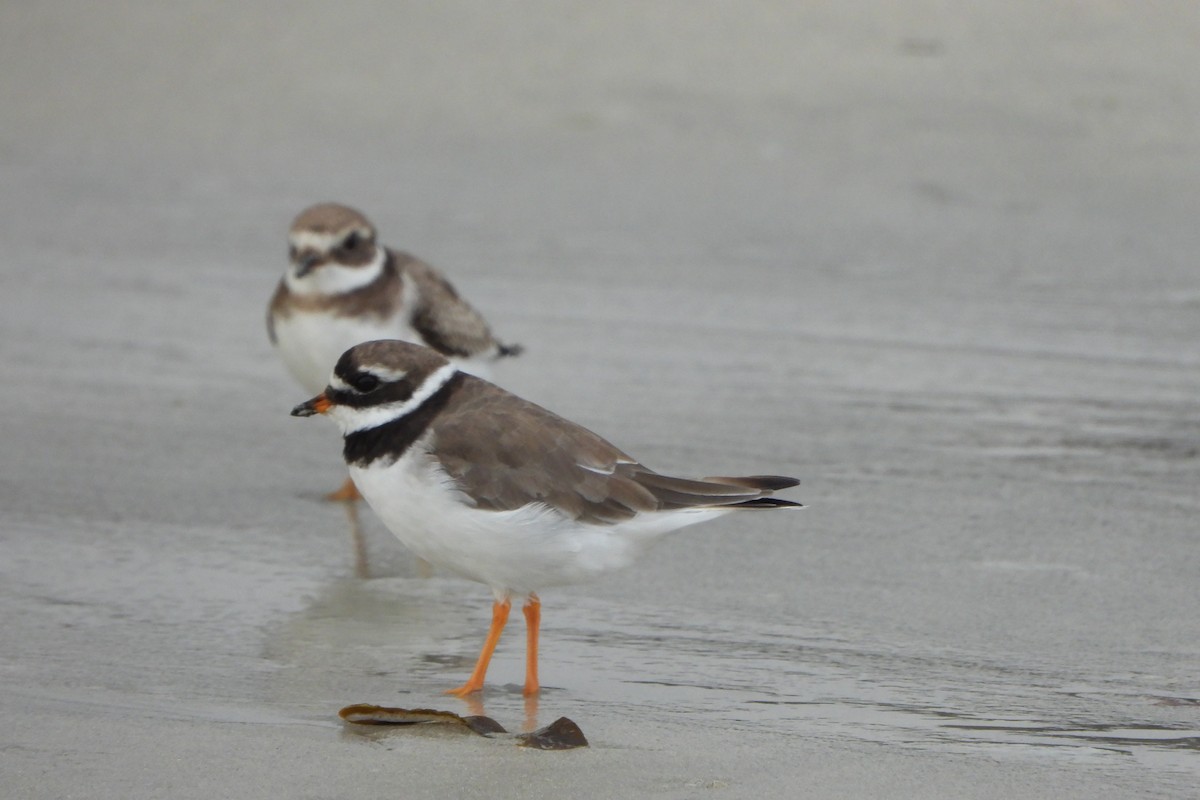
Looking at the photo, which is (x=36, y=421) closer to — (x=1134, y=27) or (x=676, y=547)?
(x=676, y=547)

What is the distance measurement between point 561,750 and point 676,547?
1.95 meters

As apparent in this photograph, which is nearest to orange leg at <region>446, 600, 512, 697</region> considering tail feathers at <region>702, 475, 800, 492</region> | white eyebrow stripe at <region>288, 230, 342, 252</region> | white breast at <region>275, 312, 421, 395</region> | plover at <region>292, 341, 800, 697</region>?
plover at <region>292, 341, 800, 697</region>

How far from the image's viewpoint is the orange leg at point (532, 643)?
15.3 ft

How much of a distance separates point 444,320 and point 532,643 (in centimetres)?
301

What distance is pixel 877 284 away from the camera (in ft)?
30.2

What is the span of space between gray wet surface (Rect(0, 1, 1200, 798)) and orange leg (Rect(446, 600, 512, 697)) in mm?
88

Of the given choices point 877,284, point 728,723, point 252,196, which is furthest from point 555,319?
point 728,723

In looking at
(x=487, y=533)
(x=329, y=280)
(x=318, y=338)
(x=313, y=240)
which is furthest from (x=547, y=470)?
(x=313, y=240)

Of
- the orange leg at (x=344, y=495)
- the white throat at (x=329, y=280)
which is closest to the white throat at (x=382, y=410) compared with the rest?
the orange leg at (x=344, y=495)

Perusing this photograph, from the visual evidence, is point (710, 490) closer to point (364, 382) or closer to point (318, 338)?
point (364, 382)

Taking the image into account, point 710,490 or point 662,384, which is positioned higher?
point 662,384

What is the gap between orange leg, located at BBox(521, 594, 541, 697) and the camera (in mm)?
4672

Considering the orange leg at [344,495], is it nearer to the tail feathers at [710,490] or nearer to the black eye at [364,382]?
the black eye at [364,382]

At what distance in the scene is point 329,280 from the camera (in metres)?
7.30
